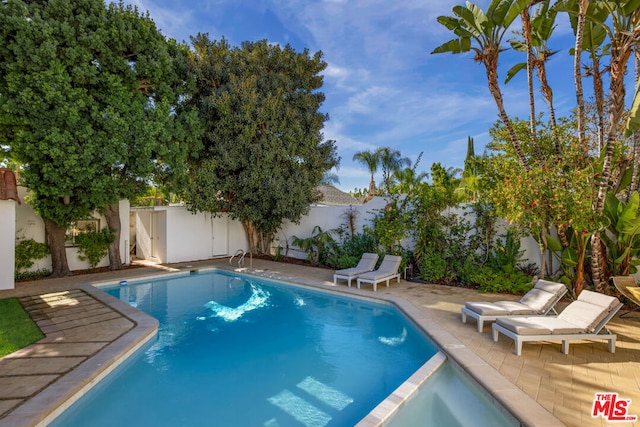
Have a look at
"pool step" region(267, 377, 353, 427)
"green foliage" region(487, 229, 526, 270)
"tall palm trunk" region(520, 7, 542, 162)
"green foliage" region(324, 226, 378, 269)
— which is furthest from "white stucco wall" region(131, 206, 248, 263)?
"tall palm trunk" region(520, 7, 542, 162)

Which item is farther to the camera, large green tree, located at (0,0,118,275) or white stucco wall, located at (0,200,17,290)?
white stucco wall, located at (0,200,17,290)

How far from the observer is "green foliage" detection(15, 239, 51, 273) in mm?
12445

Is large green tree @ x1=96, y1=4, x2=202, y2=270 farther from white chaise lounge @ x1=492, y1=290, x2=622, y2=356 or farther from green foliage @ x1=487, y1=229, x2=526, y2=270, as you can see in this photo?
white chaise lounge @ x1=492, y1=290, x2=622, y2=356

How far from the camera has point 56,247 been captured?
43.0 feet

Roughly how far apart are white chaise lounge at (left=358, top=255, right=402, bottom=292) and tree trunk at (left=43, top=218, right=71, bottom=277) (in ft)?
38.4

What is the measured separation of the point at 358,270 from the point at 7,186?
467 inches

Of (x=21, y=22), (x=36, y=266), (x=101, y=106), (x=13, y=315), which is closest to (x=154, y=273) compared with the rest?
(x=36, y=266)

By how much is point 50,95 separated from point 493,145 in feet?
46.2

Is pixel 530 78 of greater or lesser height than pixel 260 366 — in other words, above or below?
above

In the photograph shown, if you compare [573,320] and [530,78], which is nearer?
[573,320]

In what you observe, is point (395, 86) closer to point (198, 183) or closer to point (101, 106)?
point (198, 183)

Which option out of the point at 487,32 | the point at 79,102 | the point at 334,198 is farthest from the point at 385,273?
the point at 334,198

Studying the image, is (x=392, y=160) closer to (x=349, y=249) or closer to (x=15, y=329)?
(x=349, y=249)

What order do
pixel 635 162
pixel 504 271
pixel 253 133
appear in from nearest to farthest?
1. pixel 635 162
2. pixel 504 271
3. pixel 253 133
